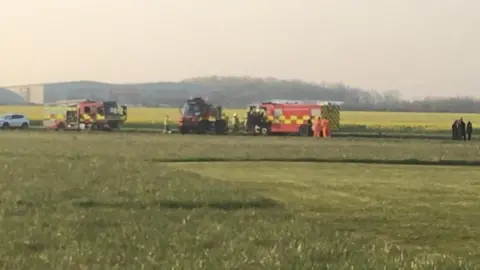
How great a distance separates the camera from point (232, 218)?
13352mm

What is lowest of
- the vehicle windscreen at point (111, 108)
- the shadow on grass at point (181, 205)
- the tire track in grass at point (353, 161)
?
the tire track in grass at point (353, 161)

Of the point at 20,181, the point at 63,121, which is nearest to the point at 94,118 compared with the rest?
the point at 63,121

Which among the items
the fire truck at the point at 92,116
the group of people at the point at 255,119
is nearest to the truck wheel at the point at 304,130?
the group of people at the point at 255,119

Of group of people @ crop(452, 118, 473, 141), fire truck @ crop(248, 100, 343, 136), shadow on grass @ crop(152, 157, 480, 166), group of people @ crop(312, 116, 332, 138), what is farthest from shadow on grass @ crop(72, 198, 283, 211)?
fire truck @ crop(248, 100, 343, 136)

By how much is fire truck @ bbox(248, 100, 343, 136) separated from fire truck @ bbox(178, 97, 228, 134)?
9.69 ft

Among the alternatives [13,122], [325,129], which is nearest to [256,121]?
[325,129]

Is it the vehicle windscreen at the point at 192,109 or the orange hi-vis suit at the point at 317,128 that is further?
the vehicle windscreen at the point at 192,109

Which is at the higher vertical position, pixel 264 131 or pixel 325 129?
pixel 325 129

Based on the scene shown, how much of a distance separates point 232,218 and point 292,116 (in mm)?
51811

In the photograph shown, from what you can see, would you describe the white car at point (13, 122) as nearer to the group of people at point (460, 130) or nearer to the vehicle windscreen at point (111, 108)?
the vehicle windscreen at point (111, 108)

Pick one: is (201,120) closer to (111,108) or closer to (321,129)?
(111,108)

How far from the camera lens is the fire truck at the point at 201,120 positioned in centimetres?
6606

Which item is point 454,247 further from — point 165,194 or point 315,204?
point 165,194

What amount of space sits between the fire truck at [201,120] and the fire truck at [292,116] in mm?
2952
